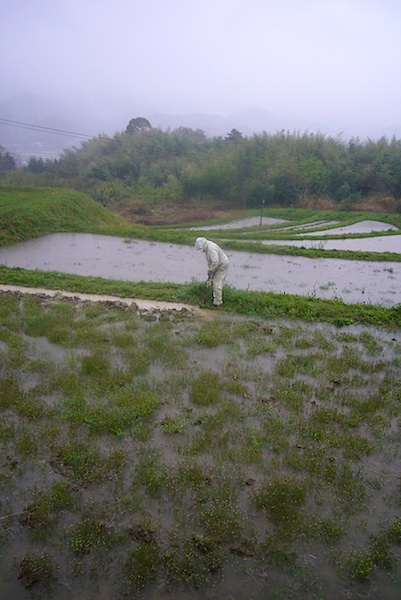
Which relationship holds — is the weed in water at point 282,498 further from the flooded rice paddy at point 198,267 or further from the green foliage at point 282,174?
the green foliage at point 282,174

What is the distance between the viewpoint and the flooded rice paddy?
13.4 m

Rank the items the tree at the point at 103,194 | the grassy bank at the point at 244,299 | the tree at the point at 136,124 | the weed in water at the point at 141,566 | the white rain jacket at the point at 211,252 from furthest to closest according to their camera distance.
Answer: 1. the tree at the point at 136,124
2. the tree at the point at 103,194
3. the grassy bank at the point at 244,299
4. the white rain jacket at the point at 211,252
5. the weed in water at the point at 141,566

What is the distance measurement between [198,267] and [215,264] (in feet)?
18.7

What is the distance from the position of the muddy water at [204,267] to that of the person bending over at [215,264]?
8.19 feet

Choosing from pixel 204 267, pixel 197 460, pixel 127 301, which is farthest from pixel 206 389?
pixel 204 267

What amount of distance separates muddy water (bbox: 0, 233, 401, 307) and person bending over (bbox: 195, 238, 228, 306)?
250cm

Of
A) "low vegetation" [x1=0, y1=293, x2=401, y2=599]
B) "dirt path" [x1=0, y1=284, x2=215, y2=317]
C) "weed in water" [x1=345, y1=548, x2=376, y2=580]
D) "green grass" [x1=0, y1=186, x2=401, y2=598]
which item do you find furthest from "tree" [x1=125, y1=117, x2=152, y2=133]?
"weed in water" [x1=345, y1=548, x2=376, y2=580]

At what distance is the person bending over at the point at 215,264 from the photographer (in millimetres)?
9922

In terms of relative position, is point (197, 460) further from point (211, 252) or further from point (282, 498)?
point (211, 252)

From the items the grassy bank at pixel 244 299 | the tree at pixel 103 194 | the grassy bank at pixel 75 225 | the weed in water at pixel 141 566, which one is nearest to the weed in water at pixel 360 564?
the weed in water at pixel 141 566

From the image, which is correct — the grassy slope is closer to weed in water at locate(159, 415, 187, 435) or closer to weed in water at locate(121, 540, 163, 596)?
weed in water at locate(159, 415, 187, 435)

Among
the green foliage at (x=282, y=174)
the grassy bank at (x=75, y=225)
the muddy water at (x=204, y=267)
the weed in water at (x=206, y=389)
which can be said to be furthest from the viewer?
the green foliage at (x=282, y=174)

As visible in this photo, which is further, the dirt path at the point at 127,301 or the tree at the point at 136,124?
the tree at the point at 136,124

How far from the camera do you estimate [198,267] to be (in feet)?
51.5
